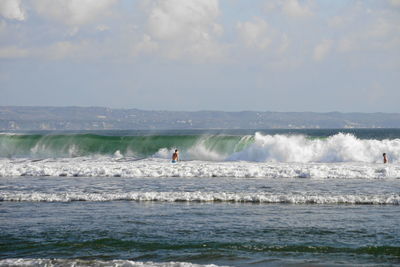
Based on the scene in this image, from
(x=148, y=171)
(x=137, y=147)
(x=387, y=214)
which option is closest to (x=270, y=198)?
(x=387, y=214)

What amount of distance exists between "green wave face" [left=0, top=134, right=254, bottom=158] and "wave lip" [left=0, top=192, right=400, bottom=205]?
25.0 meters

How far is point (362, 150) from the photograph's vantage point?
3488cm

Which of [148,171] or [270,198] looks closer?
[270,198]

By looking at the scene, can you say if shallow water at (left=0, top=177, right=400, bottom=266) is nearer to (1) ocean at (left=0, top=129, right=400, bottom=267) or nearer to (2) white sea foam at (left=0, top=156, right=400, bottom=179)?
(1) ocean at (left=0, top=129, right=400, bottom=267)

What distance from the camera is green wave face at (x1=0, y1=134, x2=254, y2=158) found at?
1697 inches

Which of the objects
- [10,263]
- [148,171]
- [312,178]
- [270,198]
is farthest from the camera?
[148,171]

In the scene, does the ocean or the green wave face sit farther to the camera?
the green wave face

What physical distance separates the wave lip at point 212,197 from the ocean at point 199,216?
0.03 m

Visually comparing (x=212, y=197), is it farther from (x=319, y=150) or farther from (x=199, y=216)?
(x=319, y=150)

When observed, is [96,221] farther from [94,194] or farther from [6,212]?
[94,194]

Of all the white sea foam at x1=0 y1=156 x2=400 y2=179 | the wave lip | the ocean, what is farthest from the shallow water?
the white sea foam at x1=0 y1=156 x2=400 y2=179

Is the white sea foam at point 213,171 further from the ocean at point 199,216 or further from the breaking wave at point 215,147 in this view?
the breaking wave at point 215,147

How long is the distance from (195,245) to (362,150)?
2650 cm

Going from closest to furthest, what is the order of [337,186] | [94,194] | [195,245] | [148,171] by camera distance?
[195,245], [94,194], [337,186], [148,171]
